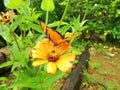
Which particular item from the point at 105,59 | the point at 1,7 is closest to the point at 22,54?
the point at 1,7

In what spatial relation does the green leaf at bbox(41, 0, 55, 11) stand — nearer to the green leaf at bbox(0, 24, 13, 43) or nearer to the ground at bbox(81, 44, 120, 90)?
the green leaf at bbox(0, 24, 13, 43)

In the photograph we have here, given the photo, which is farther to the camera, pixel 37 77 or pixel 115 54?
pixel 115 54

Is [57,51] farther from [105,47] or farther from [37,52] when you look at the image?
[105,47]

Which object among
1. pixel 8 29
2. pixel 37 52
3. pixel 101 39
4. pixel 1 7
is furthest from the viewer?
pixel 101 39

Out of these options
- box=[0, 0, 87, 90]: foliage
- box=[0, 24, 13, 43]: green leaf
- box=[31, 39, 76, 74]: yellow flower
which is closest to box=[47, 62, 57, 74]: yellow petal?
box=[31, 39, 76, 74]: yellow flower

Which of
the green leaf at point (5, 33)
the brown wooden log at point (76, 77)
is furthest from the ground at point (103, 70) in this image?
the green leaf at point (5, 33)

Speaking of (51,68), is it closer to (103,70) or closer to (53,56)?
(53,56)

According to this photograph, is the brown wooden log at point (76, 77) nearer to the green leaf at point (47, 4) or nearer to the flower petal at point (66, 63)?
the green leaf at point (47, 4)

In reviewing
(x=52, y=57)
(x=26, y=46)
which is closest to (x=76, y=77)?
(x=26, y=46)
